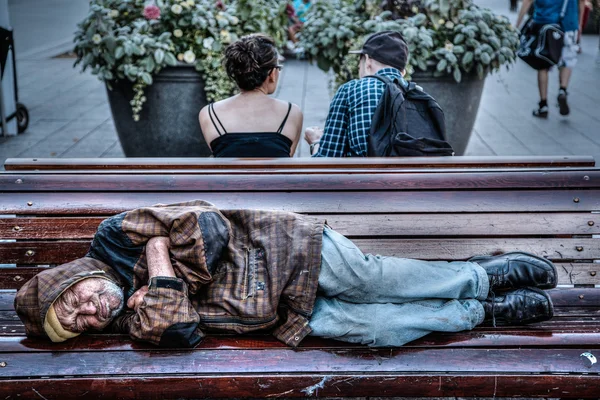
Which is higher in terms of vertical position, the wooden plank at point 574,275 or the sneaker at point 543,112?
the wooden plank at point 574,275

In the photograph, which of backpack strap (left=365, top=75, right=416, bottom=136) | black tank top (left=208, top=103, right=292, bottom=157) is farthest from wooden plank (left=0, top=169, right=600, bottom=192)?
black tank top (left=208, top=103, right=292, bottom=157)

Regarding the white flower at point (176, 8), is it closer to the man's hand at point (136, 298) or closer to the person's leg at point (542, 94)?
the man's hand at point (136, 298)

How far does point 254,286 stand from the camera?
279 cm

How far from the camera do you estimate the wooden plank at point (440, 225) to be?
3156 millimetres

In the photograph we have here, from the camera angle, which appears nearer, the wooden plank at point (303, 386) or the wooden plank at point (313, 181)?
the wooden plank at point (303, 386)

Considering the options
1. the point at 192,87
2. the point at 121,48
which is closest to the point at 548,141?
the point at 192,87

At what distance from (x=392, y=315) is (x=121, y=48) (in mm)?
3836

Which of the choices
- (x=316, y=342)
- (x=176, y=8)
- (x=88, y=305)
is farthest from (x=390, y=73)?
(x=176, y=8)

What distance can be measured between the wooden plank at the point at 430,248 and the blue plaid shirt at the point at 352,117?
2.61 feet

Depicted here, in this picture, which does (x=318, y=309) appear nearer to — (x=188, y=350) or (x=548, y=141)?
(x=188, y=350)

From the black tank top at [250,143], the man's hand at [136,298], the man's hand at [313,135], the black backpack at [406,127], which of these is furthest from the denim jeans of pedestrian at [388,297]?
the man's hand at [313,135]

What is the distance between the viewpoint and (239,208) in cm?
311

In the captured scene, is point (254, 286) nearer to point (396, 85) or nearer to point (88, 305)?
point (88, 305)

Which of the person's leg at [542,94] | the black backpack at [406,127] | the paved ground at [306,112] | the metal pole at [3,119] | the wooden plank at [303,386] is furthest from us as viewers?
the person's leg at [542,94]
